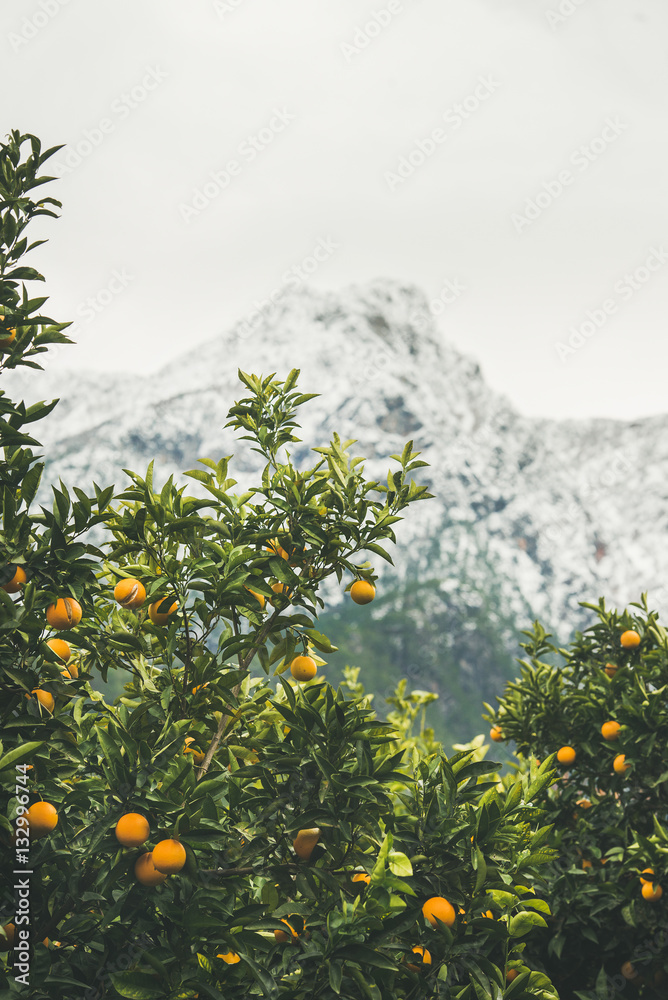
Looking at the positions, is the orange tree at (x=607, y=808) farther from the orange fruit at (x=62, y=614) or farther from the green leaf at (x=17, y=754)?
the green leaf at (x=17, y=754)

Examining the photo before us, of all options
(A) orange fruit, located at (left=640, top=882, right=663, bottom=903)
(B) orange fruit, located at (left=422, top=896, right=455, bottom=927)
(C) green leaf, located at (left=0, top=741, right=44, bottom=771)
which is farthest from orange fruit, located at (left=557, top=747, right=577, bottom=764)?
(C) green leaf, located at (left=0, top=741, right=44, bottom=771)

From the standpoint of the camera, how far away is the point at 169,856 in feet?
7.73

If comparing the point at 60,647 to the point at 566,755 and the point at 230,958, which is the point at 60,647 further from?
the point at 566,755

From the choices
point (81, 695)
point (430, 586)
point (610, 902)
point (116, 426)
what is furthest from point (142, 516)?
point (116, 426)

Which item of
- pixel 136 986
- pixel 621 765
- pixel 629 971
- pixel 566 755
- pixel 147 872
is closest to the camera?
pixel 136 986

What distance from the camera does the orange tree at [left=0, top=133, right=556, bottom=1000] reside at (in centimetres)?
245

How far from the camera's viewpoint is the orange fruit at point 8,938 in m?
2.43

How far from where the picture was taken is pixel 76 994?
8.14 feet

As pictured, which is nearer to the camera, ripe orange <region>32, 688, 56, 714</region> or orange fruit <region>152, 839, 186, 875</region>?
orange fruit <region>152, 839, 186, 875</region>

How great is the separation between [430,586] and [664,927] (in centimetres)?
14476

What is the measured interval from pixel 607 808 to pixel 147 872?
3.82m

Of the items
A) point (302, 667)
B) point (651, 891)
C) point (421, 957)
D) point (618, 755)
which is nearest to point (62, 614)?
point (302, 667)

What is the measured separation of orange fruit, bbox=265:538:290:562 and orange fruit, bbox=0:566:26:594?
1.00m

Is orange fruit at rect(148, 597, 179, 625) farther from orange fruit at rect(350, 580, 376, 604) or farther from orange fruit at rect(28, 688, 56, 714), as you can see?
orange fruit at rect(350, 580, 376, 604)
